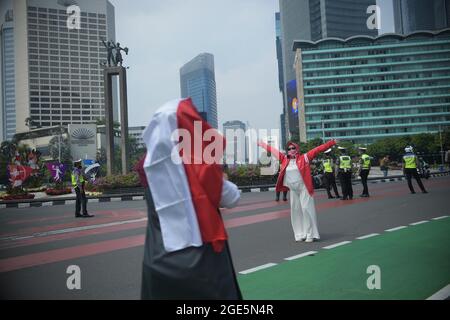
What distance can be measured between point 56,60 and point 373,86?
82131mm

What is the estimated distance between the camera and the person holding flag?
238 cm

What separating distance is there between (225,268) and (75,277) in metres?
3.08

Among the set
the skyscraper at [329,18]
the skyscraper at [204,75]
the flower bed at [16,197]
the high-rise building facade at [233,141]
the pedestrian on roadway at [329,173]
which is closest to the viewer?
the high-rise building facade at [233,141]

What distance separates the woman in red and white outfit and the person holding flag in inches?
164

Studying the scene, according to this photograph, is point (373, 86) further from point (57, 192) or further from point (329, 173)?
point (329, 173)

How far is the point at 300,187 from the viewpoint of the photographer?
6.71m

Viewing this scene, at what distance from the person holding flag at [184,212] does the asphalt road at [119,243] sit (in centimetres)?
193

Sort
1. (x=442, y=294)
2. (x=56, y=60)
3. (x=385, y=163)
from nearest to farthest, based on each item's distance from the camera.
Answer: (x=442, y=294) < (x=385, y=163) < (x=56, y=60)

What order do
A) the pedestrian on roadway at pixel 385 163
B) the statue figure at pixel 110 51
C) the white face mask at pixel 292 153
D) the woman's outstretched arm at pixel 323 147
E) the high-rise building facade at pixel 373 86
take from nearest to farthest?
the woman's outstretched arm at pixel 323 147 < the white face mask at pixel 292 153 < the pedestrian on roadway at pixel 385 163 < the statue figure at pixel 110 51 < the high-rise building facade at pixel 373 86

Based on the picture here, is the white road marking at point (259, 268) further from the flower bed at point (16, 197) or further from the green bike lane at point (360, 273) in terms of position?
the flower bed at point (16, 197)

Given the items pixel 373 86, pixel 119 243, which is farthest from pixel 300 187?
pixel 373 86

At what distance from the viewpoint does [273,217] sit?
10.4m

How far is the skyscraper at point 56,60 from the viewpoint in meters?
18.8

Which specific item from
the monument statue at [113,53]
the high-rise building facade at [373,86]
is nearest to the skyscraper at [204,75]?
the monument statue at [113,53]
